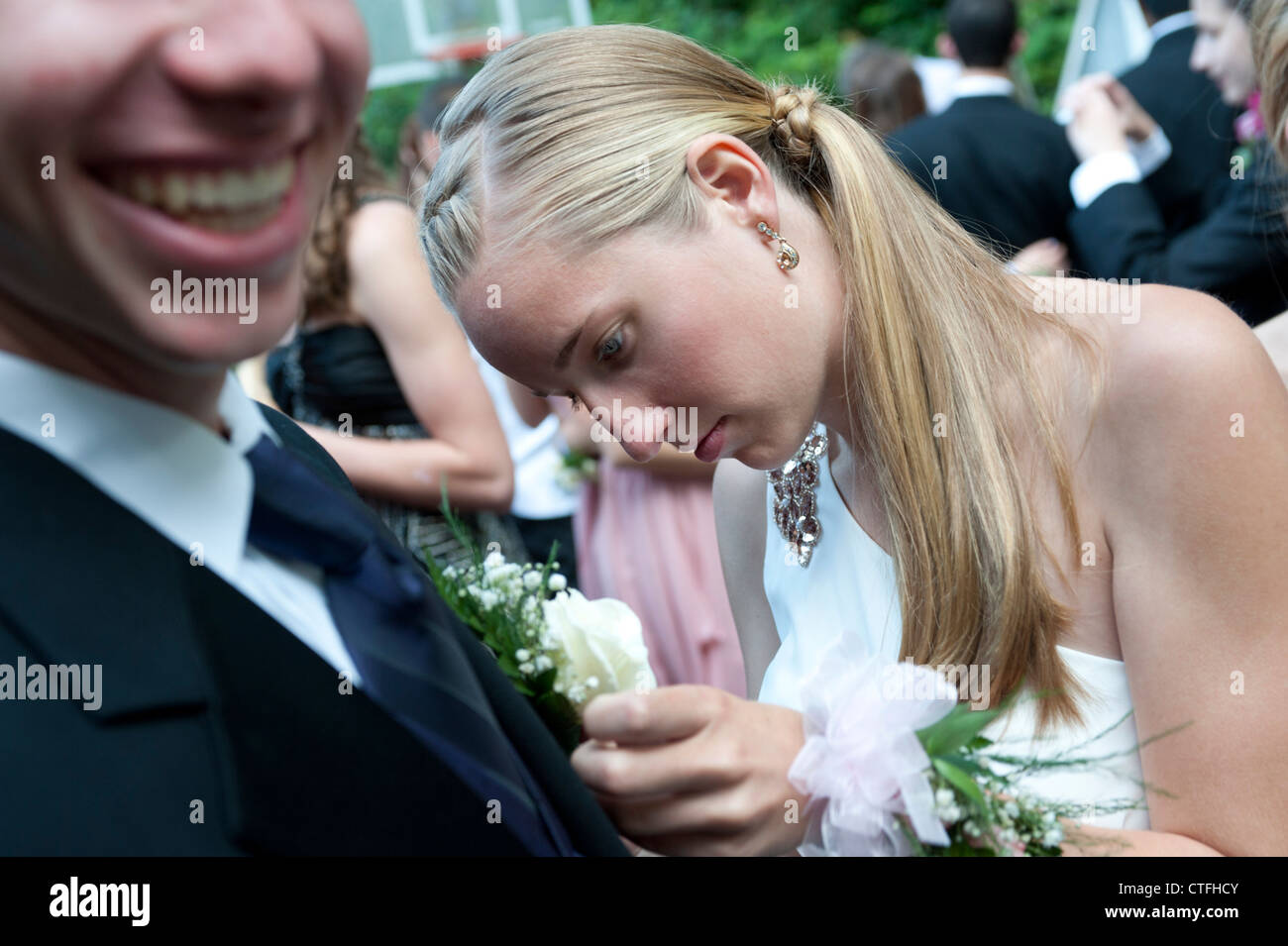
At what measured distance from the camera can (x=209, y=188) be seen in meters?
0.72

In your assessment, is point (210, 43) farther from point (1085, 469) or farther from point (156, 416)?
point (1085, 469)

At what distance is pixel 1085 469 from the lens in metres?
1.57

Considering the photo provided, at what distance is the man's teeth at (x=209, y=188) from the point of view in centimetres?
70

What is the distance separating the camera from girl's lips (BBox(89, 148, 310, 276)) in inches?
27.3

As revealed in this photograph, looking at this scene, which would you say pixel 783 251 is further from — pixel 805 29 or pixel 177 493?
pixel 805 29

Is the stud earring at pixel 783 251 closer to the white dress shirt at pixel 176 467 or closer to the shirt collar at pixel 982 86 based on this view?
the white dress shirt at pixel 176 467

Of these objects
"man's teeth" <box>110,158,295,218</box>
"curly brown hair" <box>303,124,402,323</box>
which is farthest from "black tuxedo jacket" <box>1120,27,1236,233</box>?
"man's teeth" <box>110,158,295,218</box>

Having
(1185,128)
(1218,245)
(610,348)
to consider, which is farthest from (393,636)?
(1185,128)

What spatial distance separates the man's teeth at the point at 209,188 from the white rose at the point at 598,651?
0.51 metres

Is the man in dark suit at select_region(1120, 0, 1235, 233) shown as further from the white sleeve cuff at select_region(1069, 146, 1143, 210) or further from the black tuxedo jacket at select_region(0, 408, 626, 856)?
the black tuxedo jacket at select_region(0, 408, 626, 856)

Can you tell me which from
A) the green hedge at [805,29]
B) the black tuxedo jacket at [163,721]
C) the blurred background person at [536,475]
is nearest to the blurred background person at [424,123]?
the blurred background person at [536,475]

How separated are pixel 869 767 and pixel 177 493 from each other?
590 mm

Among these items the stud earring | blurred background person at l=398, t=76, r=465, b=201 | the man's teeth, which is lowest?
the man's teeth

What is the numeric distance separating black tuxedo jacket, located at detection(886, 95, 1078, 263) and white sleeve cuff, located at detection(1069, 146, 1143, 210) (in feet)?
1.46
